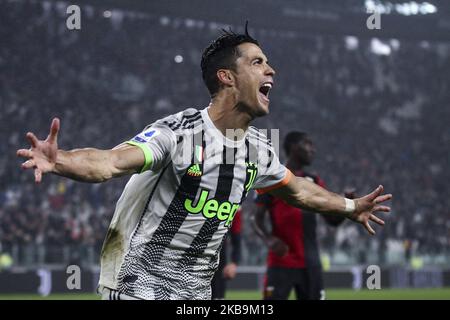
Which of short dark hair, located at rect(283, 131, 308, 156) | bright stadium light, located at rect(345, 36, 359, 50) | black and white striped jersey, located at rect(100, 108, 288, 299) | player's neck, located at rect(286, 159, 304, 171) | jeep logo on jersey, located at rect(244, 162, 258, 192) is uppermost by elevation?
bright stadium light, located at rect(345, 36, 359, 50)

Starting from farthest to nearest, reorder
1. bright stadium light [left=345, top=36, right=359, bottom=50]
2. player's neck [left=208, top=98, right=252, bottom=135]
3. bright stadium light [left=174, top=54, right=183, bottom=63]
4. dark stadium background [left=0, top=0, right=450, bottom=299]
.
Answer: bright stadium light [left=345, top=36, right=359, bottom=50] < bright stadium light [left=174, top=54, right=183, bottom=63] < dark stadium background [left=0, top=0, right=450, bottom=299] < player's neck [left=208, top=98, right=252, bottom=135]

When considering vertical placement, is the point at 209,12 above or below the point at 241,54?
above

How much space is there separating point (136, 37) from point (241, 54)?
2539 cm

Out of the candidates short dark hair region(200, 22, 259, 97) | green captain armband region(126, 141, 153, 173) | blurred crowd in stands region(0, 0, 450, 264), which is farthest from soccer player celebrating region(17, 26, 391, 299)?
blurred crowd in stands region(0, 0, 450, 264)

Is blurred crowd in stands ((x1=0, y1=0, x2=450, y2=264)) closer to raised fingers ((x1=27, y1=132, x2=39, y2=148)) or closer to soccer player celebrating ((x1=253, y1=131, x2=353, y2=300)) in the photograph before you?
soccer player celebrating ((x1=253, y1=131, x2=353, y2=300))

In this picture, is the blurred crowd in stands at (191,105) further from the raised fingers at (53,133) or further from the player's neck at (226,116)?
the raised fingers at (53,133)

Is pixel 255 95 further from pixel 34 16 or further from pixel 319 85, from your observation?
pixel 319 85

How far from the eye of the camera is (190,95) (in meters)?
29.1

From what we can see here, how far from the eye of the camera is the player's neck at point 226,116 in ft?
14.7

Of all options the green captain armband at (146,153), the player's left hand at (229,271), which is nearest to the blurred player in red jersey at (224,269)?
the player's left hand at (229,271)

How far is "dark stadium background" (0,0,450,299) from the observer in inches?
791

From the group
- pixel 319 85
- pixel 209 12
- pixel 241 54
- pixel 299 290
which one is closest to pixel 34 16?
pixel 209 12

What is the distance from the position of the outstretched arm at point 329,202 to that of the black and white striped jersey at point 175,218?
2.12 feet

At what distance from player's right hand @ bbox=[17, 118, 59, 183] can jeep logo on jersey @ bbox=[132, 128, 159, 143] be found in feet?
2.09
